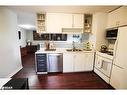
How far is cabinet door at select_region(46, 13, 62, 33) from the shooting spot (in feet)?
11.9

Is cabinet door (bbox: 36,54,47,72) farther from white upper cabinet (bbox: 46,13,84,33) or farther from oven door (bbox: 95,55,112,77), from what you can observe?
oven door (bbox: 95,55,112,77)

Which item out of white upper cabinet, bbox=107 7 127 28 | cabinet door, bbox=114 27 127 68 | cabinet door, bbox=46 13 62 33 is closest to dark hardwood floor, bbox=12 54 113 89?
cabinet door, bbox=114 27 127 68

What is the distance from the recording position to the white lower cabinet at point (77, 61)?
3598 millimetres

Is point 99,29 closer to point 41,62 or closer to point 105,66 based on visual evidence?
point 105,66

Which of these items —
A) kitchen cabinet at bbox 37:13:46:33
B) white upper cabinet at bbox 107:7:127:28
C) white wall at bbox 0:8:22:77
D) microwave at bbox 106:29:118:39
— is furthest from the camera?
kitchen cabinet at bbox 37:13:46:33

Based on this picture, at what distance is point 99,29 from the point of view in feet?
11.7

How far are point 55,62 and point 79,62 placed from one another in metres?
0.91

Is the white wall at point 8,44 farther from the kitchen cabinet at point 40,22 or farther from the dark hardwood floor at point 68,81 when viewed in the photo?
the kitchen cabinet at point 40,22

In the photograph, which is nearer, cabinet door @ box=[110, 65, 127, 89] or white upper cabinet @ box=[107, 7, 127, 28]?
cabinet door @ box=[110, 65, 127, 89]

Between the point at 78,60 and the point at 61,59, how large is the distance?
64 centimetres

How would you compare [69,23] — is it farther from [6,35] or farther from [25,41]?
[25,41]

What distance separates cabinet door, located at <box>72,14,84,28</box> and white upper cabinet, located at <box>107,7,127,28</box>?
98cm
